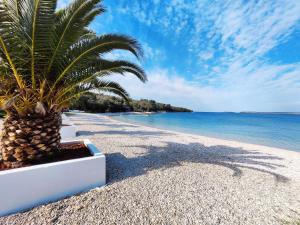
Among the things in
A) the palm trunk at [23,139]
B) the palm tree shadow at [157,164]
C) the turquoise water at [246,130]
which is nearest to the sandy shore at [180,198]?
the palm tree shadow at [157,164]

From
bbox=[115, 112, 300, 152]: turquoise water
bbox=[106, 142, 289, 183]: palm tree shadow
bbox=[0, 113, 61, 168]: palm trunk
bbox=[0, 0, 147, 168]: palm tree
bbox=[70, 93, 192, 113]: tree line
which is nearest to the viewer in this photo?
bbox=[0, 0, 147, 168]: palm tree

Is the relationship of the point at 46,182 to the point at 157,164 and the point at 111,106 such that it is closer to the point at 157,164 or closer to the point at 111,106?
the point at 157,164

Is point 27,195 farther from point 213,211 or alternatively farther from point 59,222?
point 213,211

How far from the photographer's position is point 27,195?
2.65 m

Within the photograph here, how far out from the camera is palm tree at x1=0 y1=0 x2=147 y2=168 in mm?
2854

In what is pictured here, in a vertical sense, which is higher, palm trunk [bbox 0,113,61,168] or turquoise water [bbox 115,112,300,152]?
palm trunk [bbox 0,113,61,168]

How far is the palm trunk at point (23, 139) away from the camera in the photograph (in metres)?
3.12

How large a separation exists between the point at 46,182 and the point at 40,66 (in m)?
2.25

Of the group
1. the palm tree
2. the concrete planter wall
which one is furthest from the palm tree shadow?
the concrete planter wall

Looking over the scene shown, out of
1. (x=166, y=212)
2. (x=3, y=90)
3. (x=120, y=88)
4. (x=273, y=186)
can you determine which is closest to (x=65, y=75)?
(x=3, y=90)

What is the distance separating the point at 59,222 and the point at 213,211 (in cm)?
236

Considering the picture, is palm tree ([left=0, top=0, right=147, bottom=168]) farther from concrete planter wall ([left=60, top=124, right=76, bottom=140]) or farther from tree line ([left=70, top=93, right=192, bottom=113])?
tree line ([left=70, top=93, right=192, bottom=113])

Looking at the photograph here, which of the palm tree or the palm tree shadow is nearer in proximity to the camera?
the palm tree

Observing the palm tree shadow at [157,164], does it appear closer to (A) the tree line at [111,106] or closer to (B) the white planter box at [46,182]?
(B) the white planter box at [46,182]
